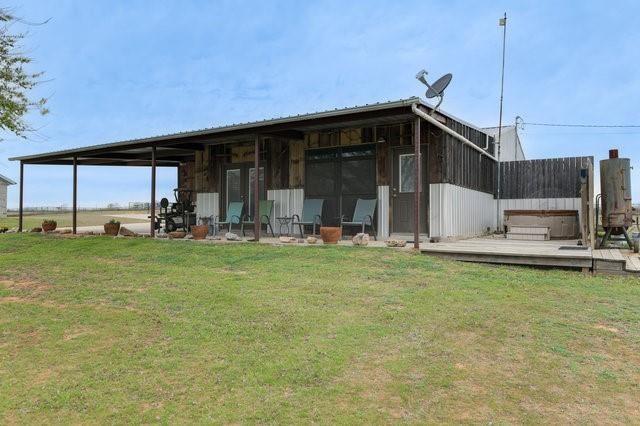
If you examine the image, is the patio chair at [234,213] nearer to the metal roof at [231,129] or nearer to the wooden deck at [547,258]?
the metal roof at [231,129]

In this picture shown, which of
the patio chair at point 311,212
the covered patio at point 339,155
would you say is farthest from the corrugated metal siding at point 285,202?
the patio chair at point 311,212

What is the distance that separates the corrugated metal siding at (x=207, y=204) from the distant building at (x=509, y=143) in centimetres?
917

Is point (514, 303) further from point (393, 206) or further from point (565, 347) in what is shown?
point (393, 206)

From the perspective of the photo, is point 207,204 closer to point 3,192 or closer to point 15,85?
point 15,85

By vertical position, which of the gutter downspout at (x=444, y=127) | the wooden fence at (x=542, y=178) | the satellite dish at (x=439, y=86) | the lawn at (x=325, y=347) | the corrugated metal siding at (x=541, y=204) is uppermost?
the satellite dish at (x=439, y=86)

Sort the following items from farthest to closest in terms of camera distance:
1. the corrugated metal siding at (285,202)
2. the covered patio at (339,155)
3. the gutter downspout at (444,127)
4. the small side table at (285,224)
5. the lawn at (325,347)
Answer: the corrugated metal siding at (285,202) → the small side table at (285,224) → the covered patio at (339,155) → the gutter downspout at (444,127) → the lawn at (325,347)

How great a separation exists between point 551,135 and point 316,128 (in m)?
13.5

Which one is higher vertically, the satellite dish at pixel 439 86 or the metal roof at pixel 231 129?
the satellite dish at pixel 439 86

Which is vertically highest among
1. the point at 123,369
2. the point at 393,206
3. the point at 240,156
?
the point at 240,156

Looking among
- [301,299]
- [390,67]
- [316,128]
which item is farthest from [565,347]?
[390,67]

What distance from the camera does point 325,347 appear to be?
10.4 feet

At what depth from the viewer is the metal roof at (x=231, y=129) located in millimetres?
7296

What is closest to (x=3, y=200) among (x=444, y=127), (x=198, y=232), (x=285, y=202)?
(x=198, y=232)

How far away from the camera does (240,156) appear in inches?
459
